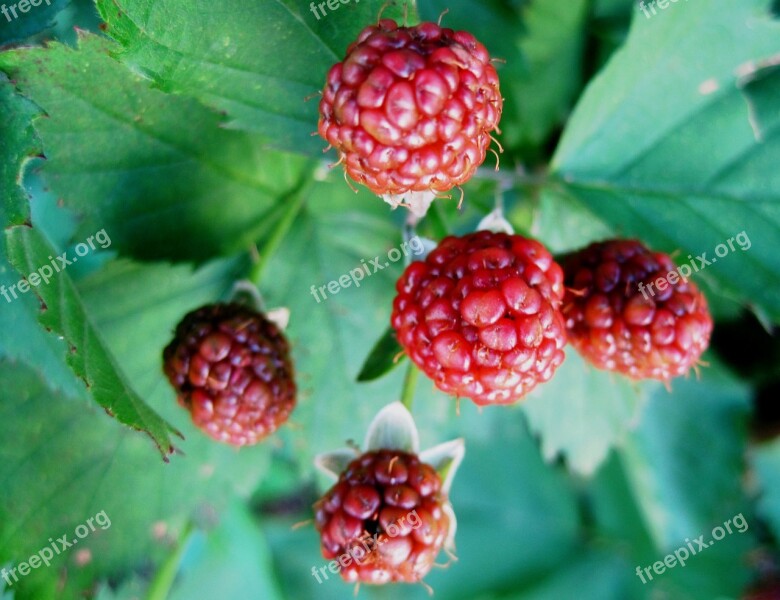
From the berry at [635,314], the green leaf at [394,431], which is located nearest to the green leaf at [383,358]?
the green leaf at [394,431]

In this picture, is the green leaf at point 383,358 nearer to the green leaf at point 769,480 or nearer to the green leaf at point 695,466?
the green leaf at point 695,466

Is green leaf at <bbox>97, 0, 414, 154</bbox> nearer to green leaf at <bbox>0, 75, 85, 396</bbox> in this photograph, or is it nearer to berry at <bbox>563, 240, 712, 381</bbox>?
green leaf at <bbox>0, 75, 85, 396</bbox>

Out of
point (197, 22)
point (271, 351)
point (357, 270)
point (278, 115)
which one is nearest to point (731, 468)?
point (357, 270)

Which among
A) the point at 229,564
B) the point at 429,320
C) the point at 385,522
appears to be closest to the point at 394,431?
the point at 385,522

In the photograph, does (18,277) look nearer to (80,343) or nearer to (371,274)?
(80,343)

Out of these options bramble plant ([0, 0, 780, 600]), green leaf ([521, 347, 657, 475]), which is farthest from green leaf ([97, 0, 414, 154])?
green leaf ([521, 347, 657, 475])

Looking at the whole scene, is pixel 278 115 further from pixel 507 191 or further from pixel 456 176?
pixel 507 191
